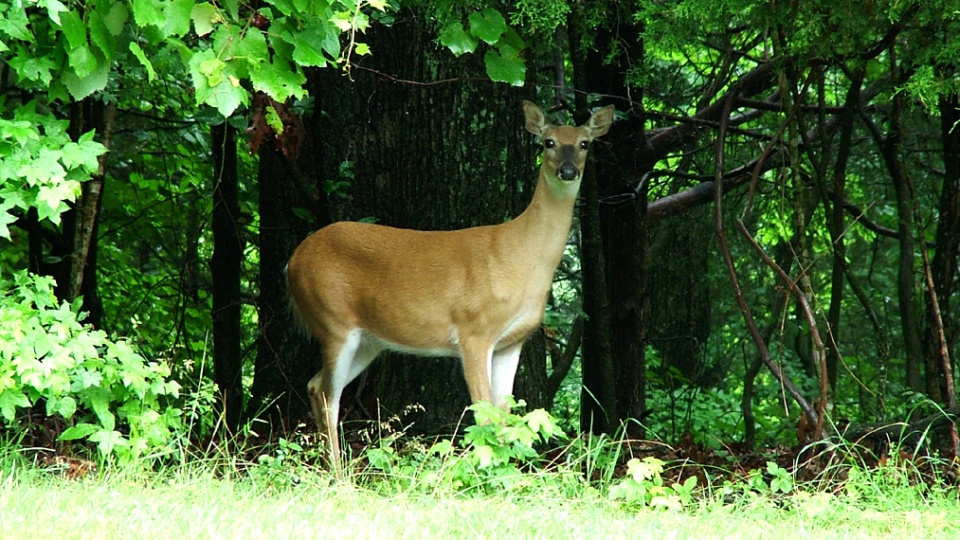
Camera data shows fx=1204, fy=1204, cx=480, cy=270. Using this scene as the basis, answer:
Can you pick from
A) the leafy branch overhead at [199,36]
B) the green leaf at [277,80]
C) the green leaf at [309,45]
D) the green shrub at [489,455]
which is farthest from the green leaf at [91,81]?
the green shrub at [489,455]

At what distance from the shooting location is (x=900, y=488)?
5184mm

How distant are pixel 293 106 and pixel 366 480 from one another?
2652 mm

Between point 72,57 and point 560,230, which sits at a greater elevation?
point 72,57

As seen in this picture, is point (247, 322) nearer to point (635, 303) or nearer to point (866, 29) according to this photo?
point (635, 303)

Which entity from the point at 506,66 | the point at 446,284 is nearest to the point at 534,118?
the point at 446,284

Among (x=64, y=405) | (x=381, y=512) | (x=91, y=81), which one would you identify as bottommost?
(x=381, y=512)

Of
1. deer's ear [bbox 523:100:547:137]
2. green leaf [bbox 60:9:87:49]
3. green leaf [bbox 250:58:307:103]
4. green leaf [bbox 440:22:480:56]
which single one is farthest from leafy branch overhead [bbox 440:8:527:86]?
green leaf [bbox 60:9:87:49]

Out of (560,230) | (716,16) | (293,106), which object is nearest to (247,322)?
(293,106)

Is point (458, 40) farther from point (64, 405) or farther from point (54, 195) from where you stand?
point (64, 405)

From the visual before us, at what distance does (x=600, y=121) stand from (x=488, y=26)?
5.87 feet

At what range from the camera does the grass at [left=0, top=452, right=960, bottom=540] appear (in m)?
3.80

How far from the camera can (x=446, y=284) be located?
22.0ft

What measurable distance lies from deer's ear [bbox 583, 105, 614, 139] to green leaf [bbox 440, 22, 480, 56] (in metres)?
1.72

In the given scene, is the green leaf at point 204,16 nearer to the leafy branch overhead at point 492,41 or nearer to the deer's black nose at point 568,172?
the leafy branch overhead at point 492,41
